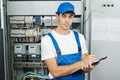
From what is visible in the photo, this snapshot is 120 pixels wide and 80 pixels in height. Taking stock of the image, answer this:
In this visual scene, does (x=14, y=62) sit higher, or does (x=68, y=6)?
(x=68, y=6)

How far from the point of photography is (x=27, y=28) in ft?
9.27

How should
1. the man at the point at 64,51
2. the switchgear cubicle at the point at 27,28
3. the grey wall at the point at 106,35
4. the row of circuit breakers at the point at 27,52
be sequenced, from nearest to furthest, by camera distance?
the man at the point at 64,51 < the grey wall at the point at 106,35 < the switchgear cubicle at the point at 27,28 < the row of circuit breakers at the point at 27,52

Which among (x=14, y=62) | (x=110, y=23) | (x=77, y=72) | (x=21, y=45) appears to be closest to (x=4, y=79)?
(x=14, y=62)

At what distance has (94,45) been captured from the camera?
2.63m

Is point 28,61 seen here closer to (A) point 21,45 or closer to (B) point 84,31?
(A) point 21,45

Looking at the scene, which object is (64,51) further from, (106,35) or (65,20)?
(106,35)

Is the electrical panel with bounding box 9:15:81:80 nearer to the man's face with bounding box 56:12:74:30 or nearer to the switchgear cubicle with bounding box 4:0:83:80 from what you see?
the switchgear cubicle with bounding box 4:0:83:80

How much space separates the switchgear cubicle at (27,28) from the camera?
267 centimetres

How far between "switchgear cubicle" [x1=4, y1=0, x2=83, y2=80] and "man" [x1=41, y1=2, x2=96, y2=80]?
0.74 m

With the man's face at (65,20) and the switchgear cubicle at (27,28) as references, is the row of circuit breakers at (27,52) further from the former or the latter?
the man's face at (65,20)

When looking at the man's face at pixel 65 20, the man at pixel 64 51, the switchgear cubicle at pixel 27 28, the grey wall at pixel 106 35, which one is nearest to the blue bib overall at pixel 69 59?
the man at pixel 64 51

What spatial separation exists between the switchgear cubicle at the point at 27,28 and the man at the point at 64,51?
74 centimetres

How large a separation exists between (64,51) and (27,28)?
101cm

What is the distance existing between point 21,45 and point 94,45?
88 centimetres
